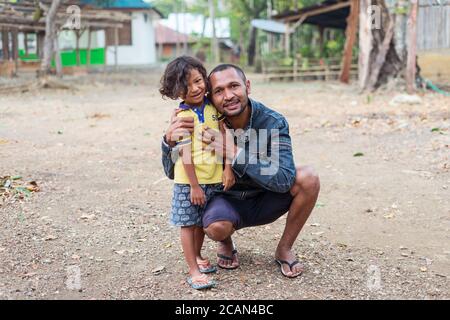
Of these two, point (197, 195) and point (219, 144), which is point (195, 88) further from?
point (197, 195)

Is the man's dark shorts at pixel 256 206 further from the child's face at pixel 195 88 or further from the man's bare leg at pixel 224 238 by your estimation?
the child's face at pixel 195 88

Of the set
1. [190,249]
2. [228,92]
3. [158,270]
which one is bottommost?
[158,270]

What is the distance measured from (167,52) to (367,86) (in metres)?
36.5

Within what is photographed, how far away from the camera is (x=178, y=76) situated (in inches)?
108

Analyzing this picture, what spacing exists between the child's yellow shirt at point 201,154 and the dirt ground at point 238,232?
56cm

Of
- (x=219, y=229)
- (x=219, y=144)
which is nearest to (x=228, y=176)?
(x=219, y=144)

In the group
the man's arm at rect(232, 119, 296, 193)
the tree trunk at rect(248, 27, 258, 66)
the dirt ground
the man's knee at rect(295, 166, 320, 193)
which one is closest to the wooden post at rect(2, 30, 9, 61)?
the tree trunk at rect(248, 27, 258, 66)

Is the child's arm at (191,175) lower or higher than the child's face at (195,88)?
lower

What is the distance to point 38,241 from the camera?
3660mm

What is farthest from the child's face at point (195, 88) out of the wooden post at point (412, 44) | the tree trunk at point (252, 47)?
the tree trunk at point (252, 47)

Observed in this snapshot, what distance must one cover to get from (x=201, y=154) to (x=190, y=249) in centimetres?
49

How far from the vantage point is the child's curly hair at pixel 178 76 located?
9.02ft
